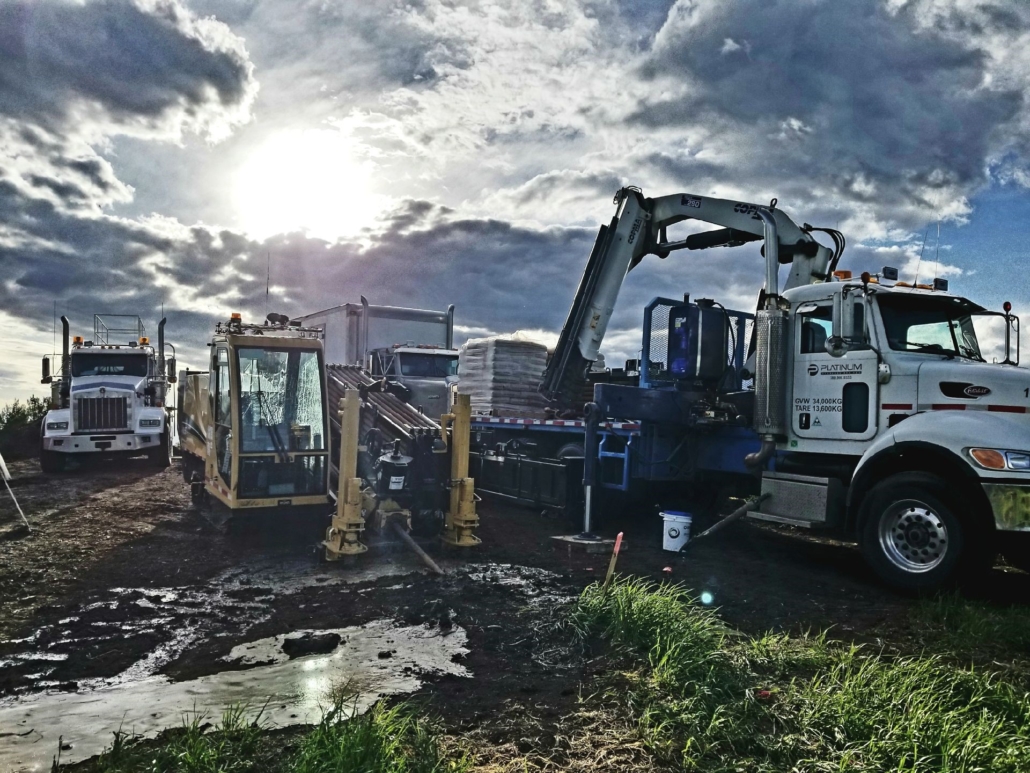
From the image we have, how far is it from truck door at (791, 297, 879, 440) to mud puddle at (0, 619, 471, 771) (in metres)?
4.76

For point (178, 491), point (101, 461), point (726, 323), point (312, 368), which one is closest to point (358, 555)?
point (312, 368)

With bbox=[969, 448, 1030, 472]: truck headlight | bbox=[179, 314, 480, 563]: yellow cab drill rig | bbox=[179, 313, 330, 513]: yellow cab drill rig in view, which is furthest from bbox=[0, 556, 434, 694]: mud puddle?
bbox=[969, 448, 1030, 472]: truck headlight

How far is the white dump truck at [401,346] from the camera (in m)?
16.8

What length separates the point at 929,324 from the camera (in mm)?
8070

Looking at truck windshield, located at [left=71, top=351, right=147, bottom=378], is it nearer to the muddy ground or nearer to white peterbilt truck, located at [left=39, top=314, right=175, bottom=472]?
white peterbilt truck, located at [left=39, top=314, right=175, bottom=472]

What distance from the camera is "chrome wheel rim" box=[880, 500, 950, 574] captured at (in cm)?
700

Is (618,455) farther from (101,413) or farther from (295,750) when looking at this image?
(101,413)

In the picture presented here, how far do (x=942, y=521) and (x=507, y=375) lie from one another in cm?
721

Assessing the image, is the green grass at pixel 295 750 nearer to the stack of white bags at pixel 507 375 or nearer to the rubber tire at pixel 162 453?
the stack of white bags at pixel 507 375

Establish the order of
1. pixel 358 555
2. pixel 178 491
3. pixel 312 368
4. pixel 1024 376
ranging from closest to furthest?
pixel 1024 376 < pixel 358 555 < pixel 312 368 < pixel 178 491

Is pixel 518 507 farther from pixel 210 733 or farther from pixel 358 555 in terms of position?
pixel 210 733

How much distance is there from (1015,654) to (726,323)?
5557 millimetres

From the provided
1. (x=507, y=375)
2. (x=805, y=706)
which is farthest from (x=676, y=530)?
(x=805, y=706)

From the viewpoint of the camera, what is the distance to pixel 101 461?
17.8m
